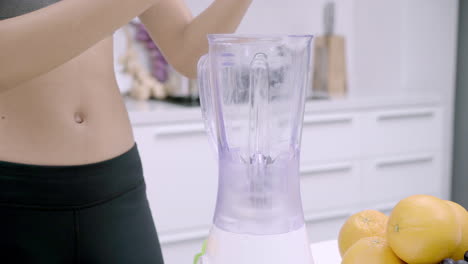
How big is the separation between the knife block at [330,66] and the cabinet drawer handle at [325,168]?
0.38m

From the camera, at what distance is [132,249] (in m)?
0.85

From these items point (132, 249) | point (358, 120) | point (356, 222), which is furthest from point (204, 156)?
point (356, 222)

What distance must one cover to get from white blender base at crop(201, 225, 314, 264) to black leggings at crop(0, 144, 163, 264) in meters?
0.31

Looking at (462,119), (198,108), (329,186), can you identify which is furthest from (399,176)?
(198,108)

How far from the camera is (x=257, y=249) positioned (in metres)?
0.53

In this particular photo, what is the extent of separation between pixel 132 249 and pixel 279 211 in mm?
363

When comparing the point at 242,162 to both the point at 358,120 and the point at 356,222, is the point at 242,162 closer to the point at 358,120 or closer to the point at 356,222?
the point at 356,222

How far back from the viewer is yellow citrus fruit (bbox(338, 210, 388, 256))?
0.65 metres

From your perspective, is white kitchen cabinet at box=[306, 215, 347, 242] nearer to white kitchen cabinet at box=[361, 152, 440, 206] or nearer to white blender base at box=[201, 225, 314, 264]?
white kitchen cabinet at box=[361, 152, 440, 206]

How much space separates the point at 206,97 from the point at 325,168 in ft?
5.65

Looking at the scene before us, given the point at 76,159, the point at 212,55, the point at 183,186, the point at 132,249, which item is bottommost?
the point at 183,186

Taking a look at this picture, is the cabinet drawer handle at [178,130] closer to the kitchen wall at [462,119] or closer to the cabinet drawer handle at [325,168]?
the cabinet drawer handle at [325,168]

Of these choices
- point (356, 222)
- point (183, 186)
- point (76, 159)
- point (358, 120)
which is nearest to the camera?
point (356, 222)

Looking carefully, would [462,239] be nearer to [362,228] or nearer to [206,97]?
[362,228]
